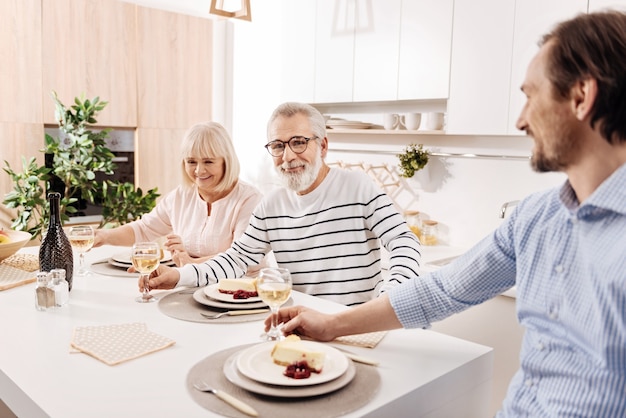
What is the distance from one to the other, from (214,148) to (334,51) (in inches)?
59.6

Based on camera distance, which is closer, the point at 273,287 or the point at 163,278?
the point at 273,287

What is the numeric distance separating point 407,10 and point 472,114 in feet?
2.41

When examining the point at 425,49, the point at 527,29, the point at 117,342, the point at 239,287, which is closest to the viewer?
the point at 117,342

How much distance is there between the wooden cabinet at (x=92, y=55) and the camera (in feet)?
11.9

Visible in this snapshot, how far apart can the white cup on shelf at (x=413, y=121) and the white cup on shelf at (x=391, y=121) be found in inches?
4.2

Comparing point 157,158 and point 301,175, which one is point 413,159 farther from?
point 157,158

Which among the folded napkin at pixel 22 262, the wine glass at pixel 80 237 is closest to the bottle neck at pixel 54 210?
the wine glass at pixel 80 237

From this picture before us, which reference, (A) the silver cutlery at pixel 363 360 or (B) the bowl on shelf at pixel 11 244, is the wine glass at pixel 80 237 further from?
(A) the silver cutlery at pixel 363 360

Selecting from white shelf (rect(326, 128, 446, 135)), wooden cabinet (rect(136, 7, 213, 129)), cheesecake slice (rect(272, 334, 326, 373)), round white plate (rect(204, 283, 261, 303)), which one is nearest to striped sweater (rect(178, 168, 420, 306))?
round white plate (rect(204, 283, 261, 303))

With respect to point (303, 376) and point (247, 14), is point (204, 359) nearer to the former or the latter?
point (303, 376)

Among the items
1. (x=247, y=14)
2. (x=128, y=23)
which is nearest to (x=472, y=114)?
(x=247, y=14)

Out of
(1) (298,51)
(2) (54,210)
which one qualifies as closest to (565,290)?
(2) (54,210)

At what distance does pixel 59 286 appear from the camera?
1.55 m

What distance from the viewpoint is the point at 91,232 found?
6.05 ft
